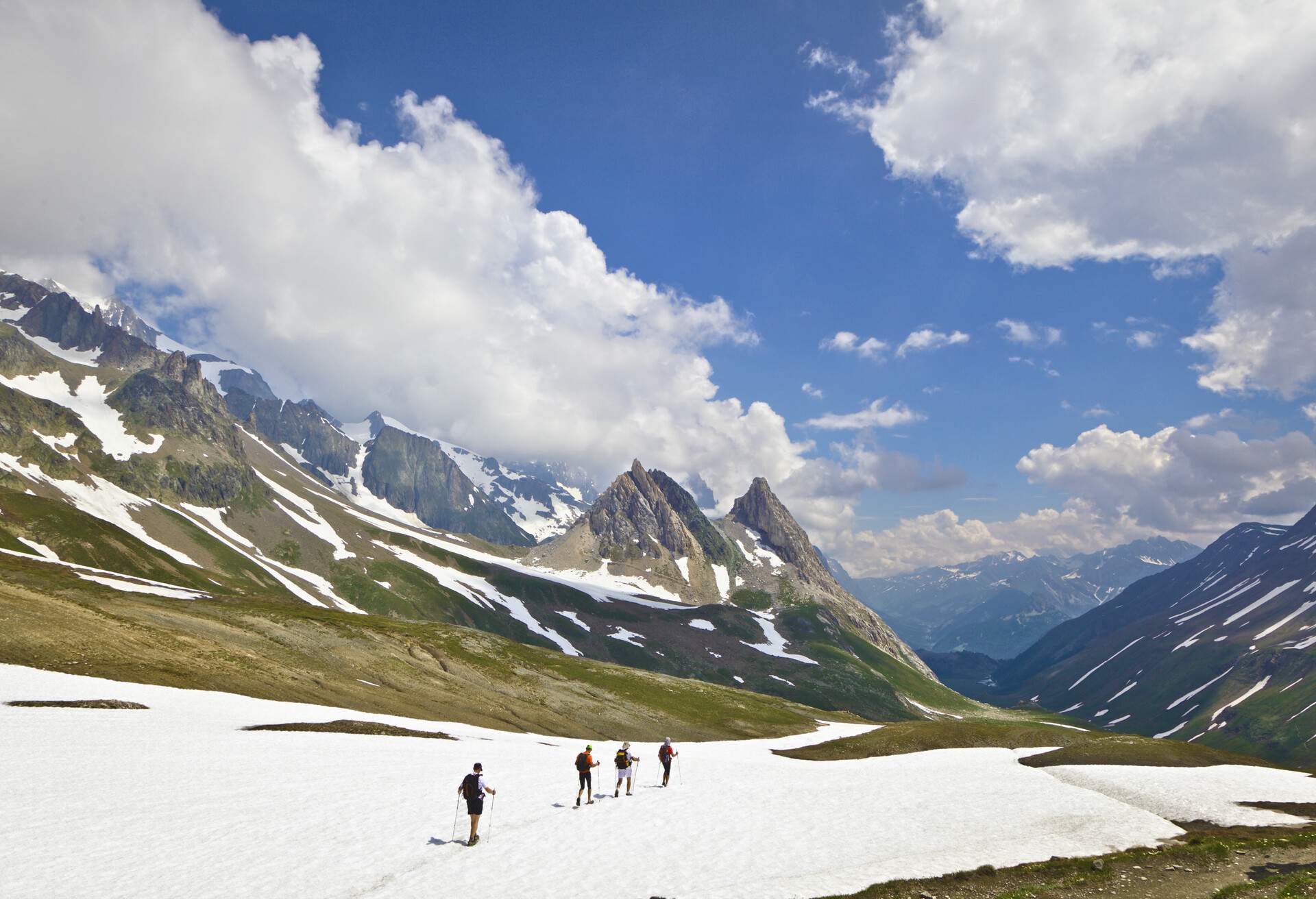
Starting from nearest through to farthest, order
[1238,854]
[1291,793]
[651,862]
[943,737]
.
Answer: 1. [651,862]
2. [1238,854]
3. [1291,793]
4. [943,737]

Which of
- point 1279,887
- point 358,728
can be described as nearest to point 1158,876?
point 1279,887

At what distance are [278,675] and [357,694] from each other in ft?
26.7

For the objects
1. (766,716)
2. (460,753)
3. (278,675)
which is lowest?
(766,716)

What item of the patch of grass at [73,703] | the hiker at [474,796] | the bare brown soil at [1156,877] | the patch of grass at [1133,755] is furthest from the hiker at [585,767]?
the patch of grass at [1133,755]

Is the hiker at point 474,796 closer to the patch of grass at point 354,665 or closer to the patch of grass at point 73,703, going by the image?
the patch of grass at point 73,703

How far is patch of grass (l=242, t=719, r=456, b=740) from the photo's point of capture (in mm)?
49406

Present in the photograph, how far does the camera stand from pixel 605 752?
62.8 m

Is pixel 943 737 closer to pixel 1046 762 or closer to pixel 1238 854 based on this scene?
pixel 1046 762

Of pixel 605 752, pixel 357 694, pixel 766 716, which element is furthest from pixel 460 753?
pixel 766 716

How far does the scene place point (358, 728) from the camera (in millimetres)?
53844

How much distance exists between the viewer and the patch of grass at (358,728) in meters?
49.4

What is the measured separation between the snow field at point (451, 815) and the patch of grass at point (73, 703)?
0.99m

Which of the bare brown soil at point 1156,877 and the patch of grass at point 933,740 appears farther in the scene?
the patch of grass at point 933,740

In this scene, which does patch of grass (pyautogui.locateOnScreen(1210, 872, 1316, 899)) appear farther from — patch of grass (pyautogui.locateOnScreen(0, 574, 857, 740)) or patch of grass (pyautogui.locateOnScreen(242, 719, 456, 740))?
patch of grass (pyautogui.locateOnScreen(0, 574, 857, 740))
